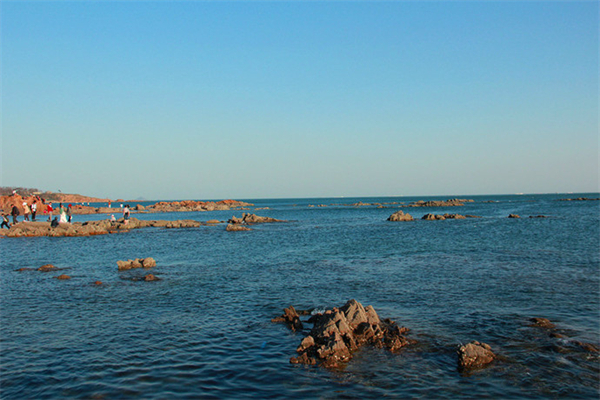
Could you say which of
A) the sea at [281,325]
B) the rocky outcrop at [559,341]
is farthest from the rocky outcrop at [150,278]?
the rocky outcrop at [559,341]

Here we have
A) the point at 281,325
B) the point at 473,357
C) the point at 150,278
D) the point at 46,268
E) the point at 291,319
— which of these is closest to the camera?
the point at 473,357

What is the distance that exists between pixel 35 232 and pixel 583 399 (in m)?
63.6

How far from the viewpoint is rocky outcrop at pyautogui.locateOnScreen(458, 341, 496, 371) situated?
42.4 ft

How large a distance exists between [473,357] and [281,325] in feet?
25.5

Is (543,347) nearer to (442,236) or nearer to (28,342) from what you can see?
(28,342)

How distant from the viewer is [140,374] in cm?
1256

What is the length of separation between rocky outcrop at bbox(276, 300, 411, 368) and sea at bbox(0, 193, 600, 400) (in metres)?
0.46

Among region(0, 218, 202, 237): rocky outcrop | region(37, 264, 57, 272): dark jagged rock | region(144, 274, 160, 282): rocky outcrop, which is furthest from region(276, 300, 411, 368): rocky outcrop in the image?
region(0, 218, 202, 237): rocky outcrop

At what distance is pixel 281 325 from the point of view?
1734 cm

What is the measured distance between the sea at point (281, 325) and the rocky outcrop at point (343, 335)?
0.46 m

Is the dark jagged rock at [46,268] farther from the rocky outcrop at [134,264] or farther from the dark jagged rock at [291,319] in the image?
the dark jagged rock at [291,319]

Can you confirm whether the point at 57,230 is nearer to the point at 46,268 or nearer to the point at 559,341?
the point at 46,268

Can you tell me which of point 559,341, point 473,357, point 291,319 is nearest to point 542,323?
point 559,341

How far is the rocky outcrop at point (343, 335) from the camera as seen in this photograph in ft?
44.8
